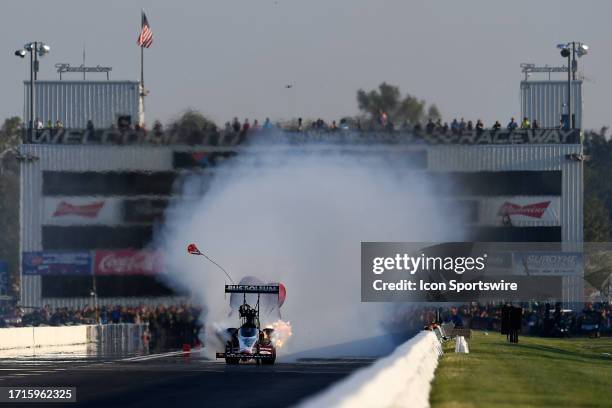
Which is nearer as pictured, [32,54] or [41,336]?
[41,336]

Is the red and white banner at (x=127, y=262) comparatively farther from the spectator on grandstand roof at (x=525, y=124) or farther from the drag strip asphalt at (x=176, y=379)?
the drag strip asphalt at (x=176, y=379)

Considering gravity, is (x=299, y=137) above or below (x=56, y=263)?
above

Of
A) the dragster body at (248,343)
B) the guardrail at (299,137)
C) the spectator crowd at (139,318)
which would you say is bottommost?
the spectator crowd at (139,318)

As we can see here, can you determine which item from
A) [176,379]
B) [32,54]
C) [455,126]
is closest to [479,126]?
[455,126]

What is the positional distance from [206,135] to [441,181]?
13.0 m

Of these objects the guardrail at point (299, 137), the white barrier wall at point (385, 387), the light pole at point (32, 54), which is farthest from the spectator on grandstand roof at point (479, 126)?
the white barrier wall at point (385, 387)

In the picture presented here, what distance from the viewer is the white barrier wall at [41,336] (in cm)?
5550

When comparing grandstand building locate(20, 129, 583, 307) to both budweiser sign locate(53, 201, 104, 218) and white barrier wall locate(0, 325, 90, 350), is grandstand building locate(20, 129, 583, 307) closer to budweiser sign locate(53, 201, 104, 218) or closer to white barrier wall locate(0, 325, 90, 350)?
budweiser sign locate(53, 201, 104, 218)

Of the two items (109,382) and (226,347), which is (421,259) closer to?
(226,347)

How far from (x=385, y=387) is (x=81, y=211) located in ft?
223

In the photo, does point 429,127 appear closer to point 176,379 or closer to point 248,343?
point 248,343

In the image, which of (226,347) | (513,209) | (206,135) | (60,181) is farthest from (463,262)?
(226,347)

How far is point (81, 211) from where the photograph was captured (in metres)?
84.9

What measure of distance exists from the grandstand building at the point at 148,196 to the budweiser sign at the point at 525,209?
0.19 feet
